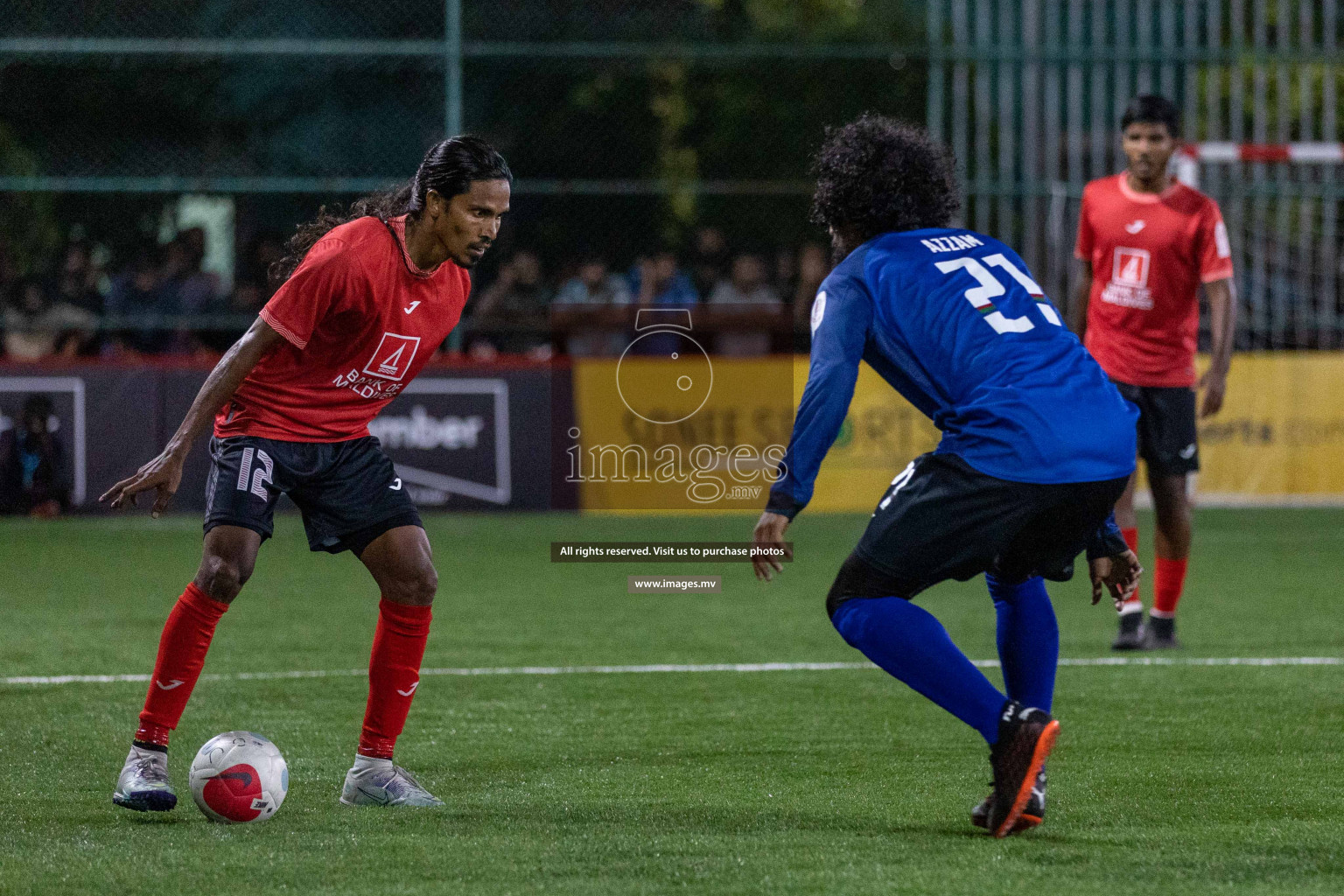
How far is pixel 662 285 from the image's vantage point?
1429 cm

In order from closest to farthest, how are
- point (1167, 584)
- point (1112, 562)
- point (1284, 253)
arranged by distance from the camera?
point (1112, 562)
point (1167, 584)
point (1284, 253)

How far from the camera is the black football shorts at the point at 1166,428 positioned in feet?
25.0

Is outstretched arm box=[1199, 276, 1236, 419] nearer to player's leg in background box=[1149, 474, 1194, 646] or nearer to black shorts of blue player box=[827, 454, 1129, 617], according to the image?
player's leg in background box=[1149, 474, 1194, 646]

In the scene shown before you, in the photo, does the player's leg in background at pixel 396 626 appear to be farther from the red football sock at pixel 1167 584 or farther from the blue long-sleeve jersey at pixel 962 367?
the red football sock at pixel 1167 584

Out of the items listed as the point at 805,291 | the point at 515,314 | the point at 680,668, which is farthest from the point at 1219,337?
the point at 515,314

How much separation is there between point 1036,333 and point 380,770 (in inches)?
80.0

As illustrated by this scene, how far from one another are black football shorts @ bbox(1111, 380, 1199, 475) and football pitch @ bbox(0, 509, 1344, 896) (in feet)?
2.60

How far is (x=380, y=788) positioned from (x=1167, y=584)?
13.6 feet

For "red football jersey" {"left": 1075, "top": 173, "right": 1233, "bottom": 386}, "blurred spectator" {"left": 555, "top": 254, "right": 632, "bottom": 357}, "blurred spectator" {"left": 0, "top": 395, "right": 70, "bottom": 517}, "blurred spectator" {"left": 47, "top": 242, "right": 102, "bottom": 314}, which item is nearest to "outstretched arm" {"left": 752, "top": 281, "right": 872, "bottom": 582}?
"red football jersey" {"left": 1075, "top": 173, "right": 1233, "bottom": 386}

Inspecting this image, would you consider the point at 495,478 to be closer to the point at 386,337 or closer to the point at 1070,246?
the point at 1070,246

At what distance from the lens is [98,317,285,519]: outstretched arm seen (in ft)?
14.3

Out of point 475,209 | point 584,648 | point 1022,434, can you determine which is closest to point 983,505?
point 1022,434

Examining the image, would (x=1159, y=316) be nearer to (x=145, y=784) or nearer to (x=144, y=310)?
(x=145, y=784)

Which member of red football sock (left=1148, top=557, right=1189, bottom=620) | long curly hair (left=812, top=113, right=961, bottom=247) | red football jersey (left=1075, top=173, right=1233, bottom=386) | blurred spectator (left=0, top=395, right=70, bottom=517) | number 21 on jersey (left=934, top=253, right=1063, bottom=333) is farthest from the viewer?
blurred spectator (left=0, top=395, right=70, bottom=517)
